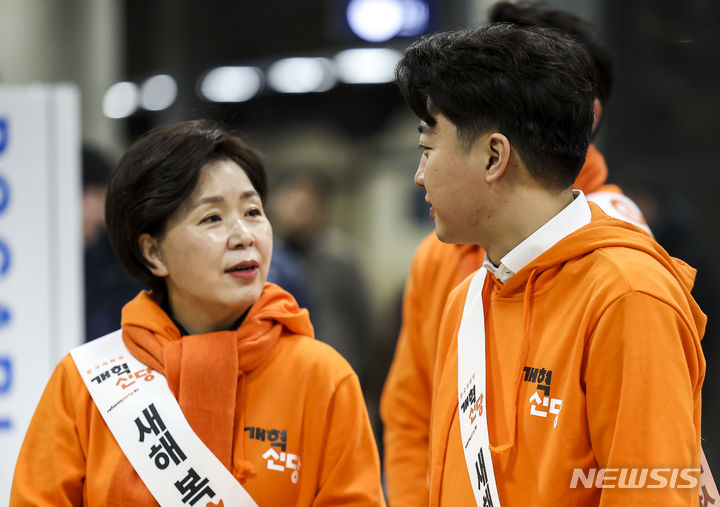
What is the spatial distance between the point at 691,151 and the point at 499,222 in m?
3.50

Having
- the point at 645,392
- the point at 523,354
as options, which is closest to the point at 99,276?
the point at 523,354

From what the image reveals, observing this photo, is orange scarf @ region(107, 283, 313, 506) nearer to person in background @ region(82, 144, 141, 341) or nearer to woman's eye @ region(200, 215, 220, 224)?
woman's eye @ region(200, 215, 220, 224)

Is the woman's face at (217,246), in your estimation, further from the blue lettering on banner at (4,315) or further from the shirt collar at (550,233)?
the blue lettering on banner at (4,315)

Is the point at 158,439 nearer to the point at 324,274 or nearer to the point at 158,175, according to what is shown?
the point at 158,175

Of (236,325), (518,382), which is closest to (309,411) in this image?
(236,325)

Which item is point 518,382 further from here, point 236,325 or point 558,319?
point 236,325

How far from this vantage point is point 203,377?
219cm

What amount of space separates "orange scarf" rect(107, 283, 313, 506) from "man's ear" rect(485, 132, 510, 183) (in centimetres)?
63

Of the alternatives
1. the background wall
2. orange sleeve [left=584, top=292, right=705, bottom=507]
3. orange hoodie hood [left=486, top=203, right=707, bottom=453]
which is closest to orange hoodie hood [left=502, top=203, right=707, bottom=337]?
orange hoodie hood [left=486, top=203, right=707, bottom=453]

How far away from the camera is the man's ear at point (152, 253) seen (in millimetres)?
2346

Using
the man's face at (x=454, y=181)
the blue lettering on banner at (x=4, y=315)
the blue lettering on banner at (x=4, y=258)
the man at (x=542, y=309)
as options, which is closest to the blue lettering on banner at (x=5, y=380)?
the blue lettering on banner at (x=4, y=315)

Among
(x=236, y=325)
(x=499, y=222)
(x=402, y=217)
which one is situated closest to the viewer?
(x=499, y=222)

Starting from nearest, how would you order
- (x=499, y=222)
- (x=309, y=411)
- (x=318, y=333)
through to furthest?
(x=499, y=222) → (x=309, y=411) → (x=318, y=333)

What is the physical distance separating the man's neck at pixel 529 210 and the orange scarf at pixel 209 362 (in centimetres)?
61
